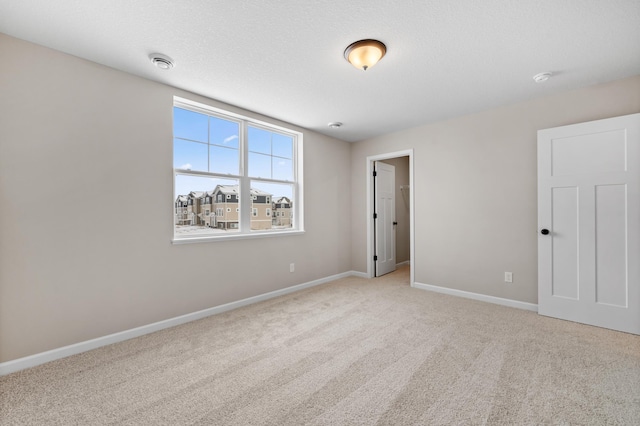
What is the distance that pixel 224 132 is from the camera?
11.4 ft

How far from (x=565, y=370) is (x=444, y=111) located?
2973mm

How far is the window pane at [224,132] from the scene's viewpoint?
3.37 meters

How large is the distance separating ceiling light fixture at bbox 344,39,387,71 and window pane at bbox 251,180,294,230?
208 cm

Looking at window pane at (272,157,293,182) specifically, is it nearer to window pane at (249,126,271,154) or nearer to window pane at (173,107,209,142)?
window pane at (249,126,271,154)

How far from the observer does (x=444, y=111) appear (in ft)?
11.9

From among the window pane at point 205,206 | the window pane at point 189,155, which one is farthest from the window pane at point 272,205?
the window pane at point 189,155

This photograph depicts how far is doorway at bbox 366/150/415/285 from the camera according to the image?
4871mm

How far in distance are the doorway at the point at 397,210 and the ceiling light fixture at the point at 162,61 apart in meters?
3.33

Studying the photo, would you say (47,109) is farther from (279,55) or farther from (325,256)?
(325,256)

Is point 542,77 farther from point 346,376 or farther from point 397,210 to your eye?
point 397,210

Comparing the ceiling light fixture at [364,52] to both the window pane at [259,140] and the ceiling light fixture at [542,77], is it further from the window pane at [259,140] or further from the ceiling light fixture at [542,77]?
the window pane at [259,140]

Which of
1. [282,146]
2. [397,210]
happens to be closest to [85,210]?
[282,146]

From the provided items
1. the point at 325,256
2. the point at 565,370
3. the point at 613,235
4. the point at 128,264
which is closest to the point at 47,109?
the point at 128,264

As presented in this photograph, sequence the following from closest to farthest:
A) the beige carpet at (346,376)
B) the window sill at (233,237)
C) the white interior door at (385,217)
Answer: the beige carpet at (346,376)
the window sill at (233,237)
the white interior door at (385,217)
